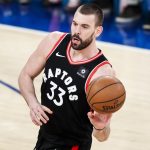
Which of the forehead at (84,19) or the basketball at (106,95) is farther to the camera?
the forehead at (84,19)

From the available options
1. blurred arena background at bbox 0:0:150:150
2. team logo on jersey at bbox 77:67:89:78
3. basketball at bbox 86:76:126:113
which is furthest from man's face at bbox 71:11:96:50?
blurred arena background at bbox 0:0:150:150

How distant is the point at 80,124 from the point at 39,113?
0.32m

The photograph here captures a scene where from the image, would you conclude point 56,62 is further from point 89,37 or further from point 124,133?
point 124,133

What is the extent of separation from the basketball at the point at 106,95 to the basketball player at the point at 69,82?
0.22 ft

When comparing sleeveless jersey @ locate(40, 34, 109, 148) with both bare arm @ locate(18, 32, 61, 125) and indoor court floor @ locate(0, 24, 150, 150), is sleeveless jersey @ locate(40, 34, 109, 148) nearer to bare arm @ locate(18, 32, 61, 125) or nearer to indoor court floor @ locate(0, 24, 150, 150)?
bare arm @ locate(18, 32, 61, 125)

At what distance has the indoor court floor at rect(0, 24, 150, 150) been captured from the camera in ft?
15.5

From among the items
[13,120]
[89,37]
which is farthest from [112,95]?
[13,120]

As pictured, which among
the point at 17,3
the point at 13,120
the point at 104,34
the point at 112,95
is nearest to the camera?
the point at 112,95

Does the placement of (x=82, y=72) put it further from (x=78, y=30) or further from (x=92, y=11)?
(x=92, y=11)

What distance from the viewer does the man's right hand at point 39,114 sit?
3143 mm

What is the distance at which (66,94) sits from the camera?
10.5ft

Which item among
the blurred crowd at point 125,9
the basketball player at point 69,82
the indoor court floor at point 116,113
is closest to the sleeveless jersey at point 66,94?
the basketball player at point 69,82

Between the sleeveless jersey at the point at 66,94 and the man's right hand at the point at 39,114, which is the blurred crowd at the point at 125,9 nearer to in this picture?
the sleeveless jersey at the point at 66,94

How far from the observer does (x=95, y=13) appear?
3115 mm
